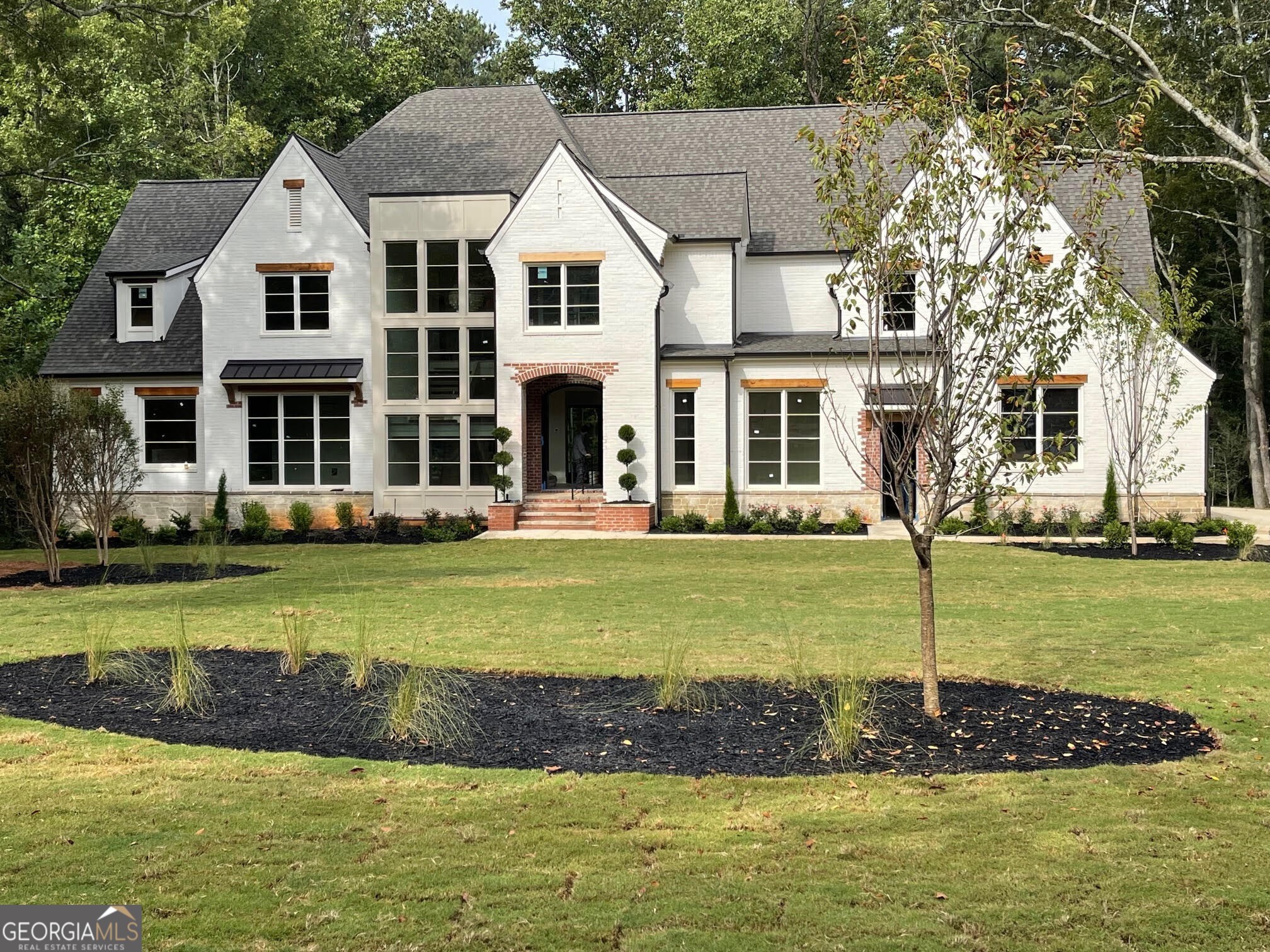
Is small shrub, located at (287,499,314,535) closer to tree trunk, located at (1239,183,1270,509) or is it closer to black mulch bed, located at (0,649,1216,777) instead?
black mulch bed, located at (0,649,1216,777)

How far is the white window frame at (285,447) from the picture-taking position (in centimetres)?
2827

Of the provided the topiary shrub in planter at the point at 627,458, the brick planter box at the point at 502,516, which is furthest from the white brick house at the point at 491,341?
the brick planter box at the point at 502,516

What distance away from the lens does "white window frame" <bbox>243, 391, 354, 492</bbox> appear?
28.3m

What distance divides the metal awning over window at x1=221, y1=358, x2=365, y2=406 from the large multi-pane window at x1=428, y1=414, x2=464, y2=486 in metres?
2.02

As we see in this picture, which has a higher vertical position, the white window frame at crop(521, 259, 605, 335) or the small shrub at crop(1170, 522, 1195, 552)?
the white window frame at crop(521, 259, 605, 335)

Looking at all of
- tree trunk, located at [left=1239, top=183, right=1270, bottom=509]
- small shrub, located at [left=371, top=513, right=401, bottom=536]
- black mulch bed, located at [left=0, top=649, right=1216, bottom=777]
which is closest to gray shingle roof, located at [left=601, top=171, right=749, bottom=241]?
small shrub, located at [left=371, top=513, right=401, bottom=536]

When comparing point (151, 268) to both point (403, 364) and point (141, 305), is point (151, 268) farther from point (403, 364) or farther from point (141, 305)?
point (403, 364)

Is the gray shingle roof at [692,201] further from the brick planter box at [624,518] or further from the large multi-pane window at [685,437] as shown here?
the brick planter box at [624,518]

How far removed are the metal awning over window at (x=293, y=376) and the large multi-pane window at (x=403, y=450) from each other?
44.1 inches

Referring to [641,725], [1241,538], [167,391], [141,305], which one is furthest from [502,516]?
[641,725]

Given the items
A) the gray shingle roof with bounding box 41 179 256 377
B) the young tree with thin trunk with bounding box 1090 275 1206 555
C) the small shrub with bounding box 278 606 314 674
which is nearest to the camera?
the small shrub with bounding box 278 606 314 674

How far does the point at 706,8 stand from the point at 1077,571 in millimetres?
31260

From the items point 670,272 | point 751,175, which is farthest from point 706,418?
point 751,175

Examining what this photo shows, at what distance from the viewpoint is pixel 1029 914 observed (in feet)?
17.1
